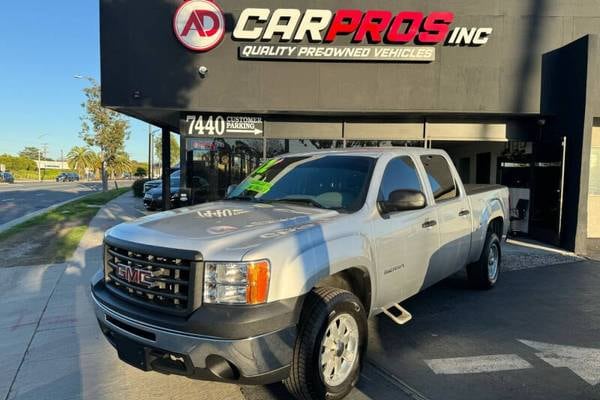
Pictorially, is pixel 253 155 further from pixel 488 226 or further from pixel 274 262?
pixel 274 262

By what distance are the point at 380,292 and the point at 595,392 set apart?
69.8 inches

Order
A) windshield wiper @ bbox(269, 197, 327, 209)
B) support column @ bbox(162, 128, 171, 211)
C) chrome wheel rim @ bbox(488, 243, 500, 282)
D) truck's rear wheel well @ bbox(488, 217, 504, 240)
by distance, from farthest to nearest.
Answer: support column @ bbox(162, 128, 171, 211), truck's rear wheel well @ bbox(488, 217, 504, 240), chrome wheel rim @ bbox(488, 243, 500, 282), windshield wiper @ bbox(269, 197, 327, 209)

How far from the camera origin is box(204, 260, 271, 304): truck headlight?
A: 284 cm

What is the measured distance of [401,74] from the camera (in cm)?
1048

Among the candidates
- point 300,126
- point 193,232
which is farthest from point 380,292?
point 300,126

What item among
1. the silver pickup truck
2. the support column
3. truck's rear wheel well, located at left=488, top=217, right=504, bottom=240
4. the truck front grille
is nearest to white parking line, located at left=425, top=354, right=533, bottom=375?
the silver pickup truck

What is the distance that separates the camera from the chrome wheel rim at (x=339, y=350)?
3270mm

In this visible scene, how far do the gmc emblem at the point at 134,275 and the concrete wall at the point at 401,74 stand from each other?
7.48m

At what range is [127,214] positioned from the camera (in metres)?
16.4

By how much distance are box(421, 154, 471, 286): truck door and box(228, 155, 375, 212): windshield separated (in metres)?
1.11

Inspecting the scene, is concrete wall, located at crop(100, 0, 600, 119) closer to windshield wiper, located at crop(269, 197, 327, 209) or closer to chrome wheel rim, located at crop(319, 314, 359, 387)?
windshield wiper, located at crop(269, 197, 327, 209)

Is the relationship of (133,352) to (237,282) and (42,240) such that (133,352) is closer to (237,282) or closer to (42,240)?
(237,282)

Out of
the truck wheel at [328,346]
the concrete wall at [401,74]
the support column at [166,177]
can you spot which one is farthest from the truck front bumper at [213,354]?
the support column at [166,177]

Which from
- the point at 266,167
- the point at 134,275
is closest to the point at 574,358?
the point at 266,167
